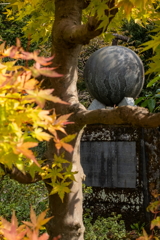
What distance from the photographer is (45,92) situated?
1.03 metres

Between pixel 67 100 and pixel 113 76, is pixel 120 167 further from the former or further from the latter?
pixel 67 100

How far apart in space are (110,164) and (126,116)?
3310mm

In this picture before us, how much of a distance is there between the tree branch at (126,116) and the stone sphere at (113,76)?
3.44m

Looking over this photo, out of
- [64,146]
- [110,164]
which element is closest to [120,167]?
[110,164]

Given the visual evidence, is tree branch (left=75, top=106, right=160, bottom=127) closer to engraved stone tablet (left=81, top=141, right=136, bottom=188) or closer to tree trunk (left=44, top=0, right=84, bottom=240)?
tree trunk (left=44, top=0, right=84, bottom=240)

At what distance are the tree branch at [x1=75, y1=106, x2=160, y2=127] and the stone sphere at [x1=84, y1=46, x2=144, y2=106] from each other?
344 cm

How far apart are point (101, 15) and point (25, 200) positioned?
286 cm

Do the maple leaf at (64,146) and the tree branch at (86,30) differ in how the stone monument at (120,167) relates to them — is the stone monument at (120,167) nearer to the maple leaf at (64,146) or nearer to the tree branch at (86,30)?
the tree branch at (86,30)

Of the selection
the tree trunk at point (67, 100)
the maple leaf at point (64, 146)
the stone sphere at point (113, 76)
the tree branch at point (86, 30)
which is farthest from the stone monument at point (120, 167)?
the maple leaf at point (64, 146)

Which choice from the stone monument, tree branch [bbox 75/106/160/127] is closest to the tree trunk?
tree branch [bbox 75/106/160/127]

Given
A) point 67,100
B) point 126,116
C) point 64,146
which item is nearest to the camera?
point 64,146

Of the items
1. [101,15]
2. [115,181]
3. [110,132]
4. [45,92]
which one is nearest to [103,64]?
[110,132]

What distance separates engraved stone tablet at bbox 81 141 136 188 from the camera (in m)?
4.85

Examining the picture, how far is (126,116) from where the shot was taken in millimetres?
1775
